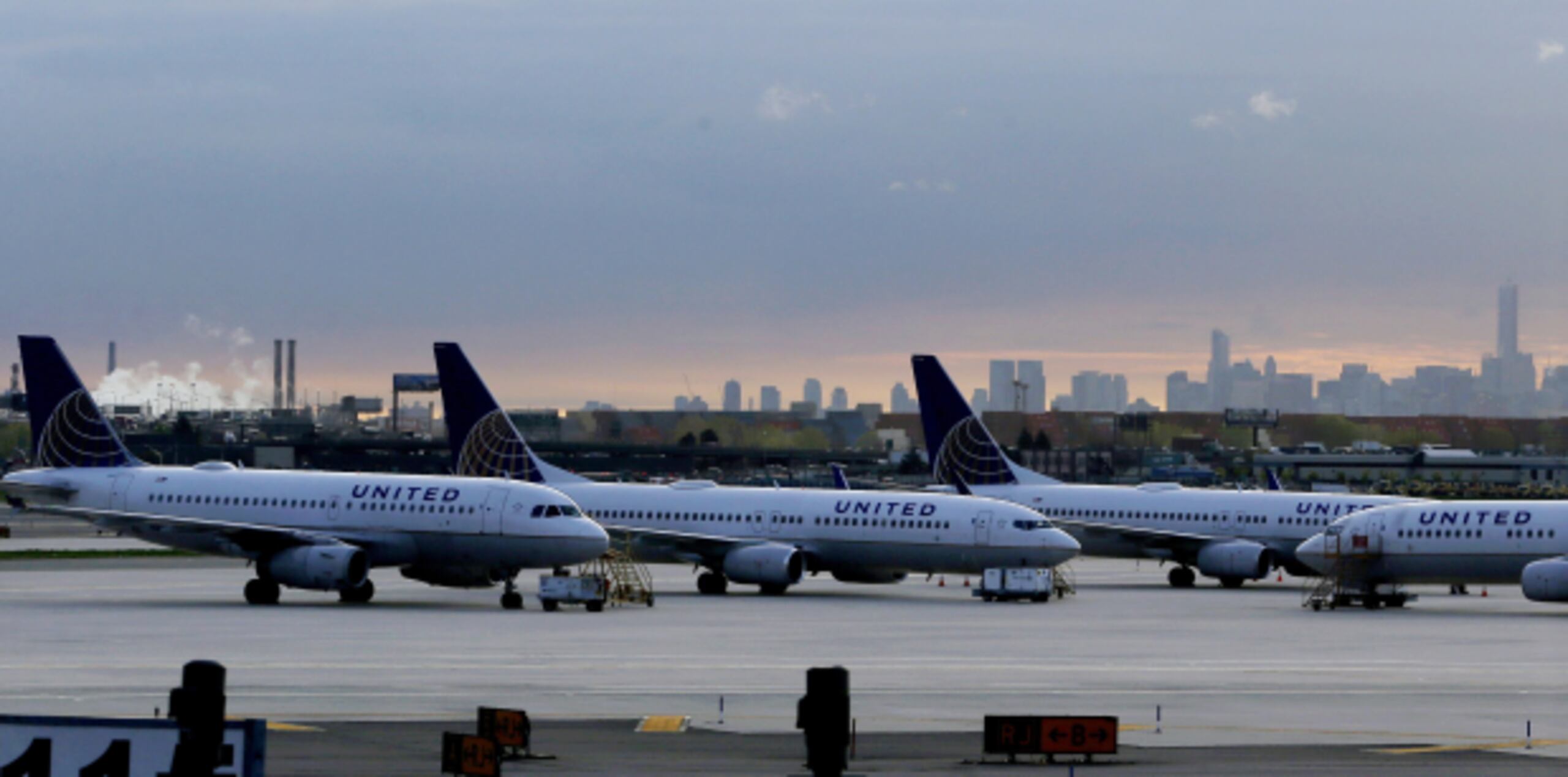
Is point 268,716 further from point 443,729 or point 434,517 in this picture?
point 434,517

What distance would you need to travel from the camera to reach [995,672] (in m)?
45.9

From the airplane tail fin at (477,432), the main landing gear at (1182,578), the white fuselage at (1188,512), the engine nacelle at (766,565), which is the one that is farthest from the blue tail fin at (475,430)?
the main landing gear at (1182,578)

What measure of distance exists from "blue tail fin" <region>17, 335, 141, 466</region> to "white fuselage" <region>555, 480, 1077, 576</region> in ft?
58.3

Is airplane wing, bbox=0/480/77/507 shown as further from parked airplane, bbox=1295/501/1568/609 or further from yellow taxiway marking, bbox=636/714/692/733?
yellow taxiway marking, bbox=636/714/692/733

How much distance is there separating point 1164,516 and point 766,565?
21357 mm

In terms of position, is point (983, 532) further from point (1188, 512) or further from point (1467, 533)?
point (1188, 512)

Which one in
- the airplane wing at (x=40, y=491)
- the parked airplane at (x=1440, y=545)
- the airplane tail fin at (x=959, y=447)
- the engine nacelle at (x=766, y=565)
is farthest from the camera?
the airplane tail fin at (x=959, y=447)

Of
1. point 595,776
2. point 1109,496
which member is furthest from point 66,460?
point 595,776

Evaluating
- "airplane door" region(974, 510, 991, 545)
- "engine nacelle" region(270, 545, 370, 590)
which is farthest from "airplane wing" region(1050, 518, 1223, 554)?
"engine nacelle" region(270, 545, 370, 590)

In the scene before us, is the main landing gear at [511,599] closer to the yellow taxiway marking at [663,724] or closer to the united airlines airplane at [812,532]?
the united airlines airplane at [812,532]

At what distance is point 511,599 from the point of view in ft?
224

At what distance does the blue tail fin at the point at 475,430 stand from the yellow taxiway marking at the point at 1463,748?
199 feet

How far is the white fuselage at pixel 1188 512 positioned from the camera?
3418 inches

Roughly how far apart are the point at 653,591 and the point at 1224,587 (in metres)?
24.1
